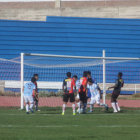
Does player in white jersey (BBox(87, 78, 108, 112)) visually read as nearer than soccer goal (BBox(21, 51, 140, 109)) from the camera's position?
Yes

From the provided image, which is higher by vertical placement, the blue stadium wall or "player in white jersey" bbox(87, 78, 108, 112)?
the blue stadium wall

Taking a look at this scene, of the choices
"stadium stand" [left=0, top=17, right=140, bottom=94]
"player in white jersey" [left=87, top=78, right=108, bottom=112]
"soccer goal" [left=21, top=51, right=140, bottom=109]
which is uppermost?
"stadium stand" [left=0, top=17, right=140, bottom=94]

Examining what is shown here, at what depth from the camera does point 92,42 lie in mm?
36656

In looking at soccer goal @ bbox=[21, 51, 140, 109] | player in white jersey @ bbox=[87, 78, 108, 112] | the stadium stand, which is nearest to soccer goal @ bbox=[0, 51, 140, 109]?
soccer goal @ bbox=[21, 51, 140, 109]

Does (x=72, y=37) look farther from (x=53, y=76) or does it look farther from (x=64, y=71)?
(x=53, y=76)

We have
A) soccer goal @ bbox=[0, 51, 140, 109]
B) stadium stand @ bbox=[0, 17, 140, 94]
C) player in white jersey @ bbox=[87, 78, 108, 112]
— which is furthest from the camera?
stadium stand @ bbox=[0, 17, 140, 94]

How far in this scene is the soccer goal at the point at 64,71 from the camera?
24780 millimetres

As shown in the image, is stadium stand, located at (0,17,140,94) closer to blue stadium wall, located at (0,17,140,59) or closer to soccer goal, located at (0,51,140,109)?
blue stadium wall, located at (0,17,140,59)

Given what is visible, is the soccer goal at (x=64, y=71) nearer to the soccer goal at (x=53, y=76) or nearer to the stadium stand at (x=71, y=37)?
the soccer goal at (x=53, y=76)

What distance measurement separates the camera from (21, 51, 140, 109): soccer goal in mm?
24780

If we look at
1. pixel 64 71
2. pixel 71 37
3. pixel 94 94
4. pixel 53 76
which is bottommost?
pixel 94 94

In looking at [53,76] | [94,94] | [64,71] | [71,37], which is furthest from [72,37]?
[94,94]

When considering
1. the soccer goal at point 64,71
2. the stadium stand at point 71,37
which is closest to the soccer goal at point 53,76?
the soccer goal at point 64,71

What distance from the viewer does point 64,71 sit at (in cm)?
2858
